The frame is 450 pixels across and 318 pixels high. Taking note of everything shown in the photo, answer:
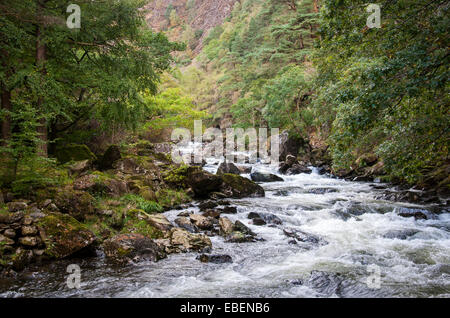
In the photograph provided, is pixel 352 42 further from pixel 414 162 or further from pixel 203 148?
pixel 203 148

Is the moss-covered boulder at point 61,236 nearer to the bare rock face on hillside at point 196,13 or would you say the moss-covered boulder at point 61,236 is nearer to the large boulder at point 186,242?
the large boulder at point 186,242

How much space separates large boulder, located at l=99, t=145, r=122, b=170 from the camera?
40.3 feet

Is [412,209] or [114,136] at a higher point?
[114,136]

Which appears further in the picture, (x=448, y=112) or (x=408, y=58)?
(x=448, y=112)

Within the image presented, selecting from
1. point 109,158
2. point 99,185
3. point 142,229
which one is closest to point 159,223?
point 142,229

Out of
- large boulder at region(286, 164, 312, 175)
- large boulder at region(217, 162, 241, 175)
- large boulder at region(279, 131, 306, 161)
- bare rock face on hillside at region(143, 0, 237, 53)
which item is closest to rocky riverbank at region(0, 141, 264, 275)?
large boulder at region(217, 162, 241, 175)

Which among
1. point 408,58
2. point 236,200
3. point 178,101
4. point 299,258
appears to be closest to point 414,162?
point 408,58

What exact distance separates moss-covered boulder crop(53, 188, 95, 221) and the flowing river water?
5.29 feet

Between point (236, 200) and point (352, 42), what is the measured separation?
792cm

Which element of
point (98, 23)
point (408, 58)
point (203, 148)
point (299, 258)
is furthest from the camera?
point (203, 148)

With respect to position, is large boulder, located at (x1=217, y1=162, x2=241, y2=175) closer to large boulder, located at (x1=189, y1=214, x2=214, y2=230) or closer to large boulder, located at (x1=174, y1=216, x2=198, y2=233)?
large boulder, located at (x1=189, y1=214, x2=214, y2=230)

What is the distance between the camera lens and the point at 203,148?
1216 inches

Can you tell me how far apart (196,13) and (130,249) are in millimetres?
101049

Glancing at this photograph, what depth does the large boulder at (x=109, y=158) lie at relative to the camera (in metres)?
12.3
